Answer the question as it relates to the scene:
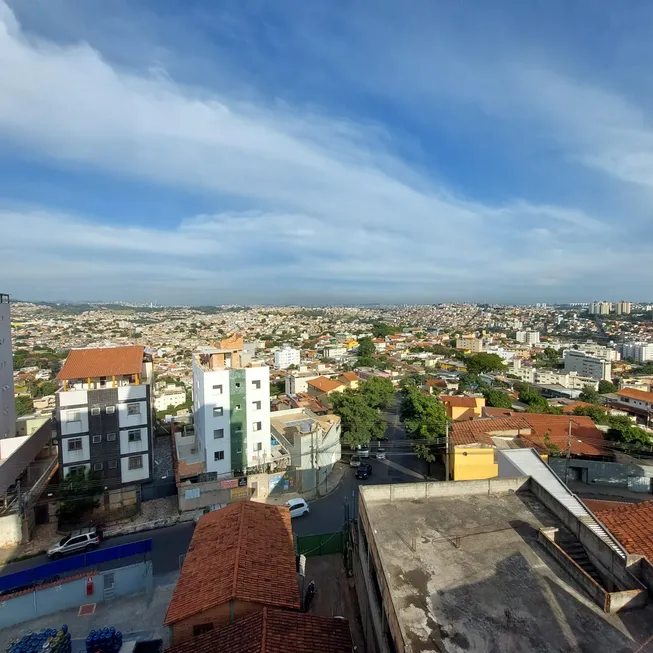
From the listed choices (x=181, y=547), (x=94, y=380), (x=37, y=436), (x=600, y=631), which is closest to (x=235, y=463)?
(x=181, y=547)

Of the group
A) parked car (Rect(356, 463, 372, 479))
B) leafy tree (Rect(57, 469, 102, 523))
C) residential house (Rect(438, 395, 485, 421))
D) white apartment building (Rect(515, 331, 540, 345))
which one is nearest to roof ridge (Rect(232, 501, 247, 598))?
leafy tree (Rect(57, 469, 102, 523))

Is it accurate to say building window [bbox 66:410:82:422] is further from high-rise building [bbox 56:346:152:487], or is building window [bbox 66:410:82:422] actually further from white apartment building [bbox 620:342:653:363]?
white apartment building [bbox 620:342:653:363]

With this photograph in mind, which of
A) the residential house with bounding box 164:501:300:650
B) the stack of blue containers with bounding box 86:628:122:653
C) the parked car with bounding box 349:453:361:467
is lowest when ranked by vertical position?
the parked car with bounding box 349:453:361:467

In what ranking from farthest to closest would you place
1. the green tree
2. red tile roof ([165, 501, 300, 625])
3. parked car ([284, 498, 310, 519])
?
the green tree → parked car ([284, 498, 310, 519]) → red tile roof ([165, 501, 300, 625])

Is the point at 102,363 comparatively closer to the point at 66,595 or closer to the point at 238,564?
the point at 66,595

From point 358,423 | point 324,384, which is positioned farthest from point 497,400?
point 324,384

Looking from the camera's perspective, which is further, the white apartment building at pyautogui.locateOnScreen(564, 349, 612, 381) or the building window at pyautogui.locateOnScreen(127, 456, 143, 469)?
the white apartment building at pyautogui.locateOnScreen(564, 349, 612, 381)

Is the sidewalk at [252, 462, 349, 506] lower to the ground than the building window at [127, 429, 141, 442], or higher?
lower
